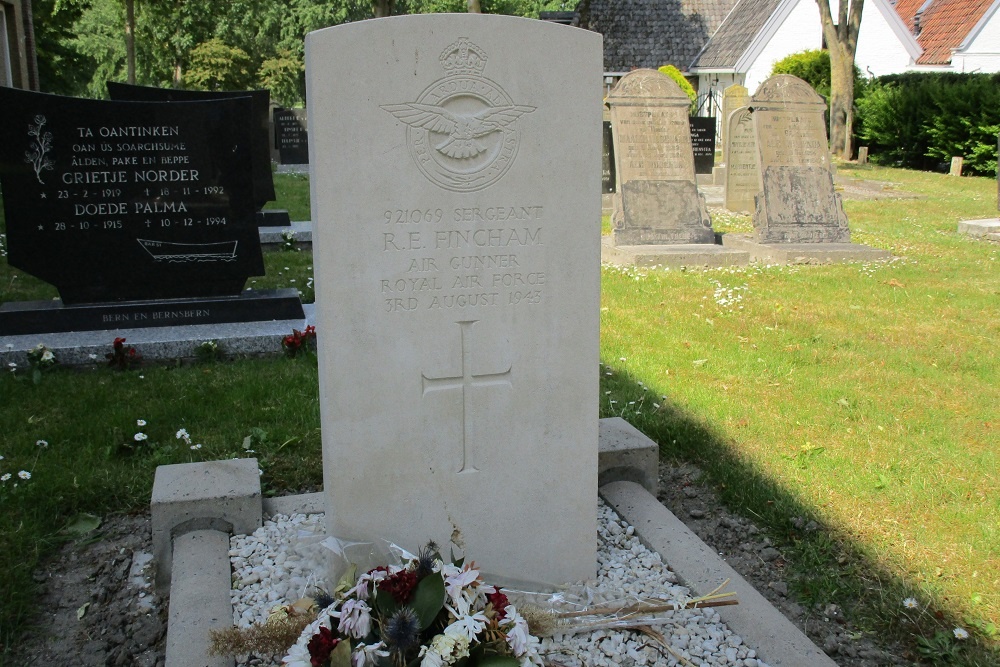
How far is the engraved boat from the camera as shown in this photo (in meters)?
6.28

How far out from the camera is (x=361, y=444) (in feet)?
9.00

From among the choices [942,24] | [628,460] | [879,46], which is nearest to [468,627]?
[628,460]

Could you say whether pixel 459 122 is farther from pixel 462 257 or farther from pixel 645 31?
pixel 645 31

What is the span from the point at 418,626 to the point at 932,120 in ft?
74.5

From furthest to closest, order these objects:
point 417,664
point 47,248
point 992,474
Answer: point 47,248 < point 992,474 < point 417,664

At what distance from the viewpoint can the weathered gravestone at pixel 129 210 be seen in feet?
19.7

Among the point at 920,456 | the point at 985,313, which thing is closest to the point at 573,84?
the point at 920,456

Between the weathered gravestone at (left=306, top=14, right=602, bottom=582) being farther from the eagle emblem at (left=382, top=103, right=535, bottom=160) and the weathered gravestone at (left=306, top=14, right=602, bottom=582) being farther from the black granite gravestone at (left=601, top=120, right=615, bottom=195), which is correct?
the black granite gravestone at (left=601, top=120, right=615, bottom=195)

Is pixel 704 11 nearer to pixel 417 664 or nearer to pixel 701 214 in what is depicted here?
pixel 701 214

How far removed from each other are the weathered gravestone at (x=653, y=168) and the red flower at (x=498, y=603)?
7.79 metres

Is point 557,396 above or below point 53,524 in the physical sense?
above

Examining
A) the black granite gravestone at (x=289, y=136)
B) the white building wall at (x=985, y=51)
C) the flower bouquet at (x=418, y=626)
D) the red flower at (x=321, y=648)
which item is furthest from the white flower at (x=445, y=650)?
the white building wall at (x=985, y=51)

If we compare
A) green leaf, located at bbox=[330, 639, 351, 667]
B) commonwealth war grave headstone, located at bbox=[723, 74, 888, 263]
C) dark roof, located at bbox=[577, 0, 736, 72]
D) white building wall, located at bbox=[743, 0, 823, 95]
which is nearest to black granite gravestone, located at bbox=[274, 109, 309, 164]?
commonwealth war grave headstone, located at bbox=[723, 74, 888, 263]

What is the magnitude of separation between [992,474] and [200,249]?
17.1 feet
